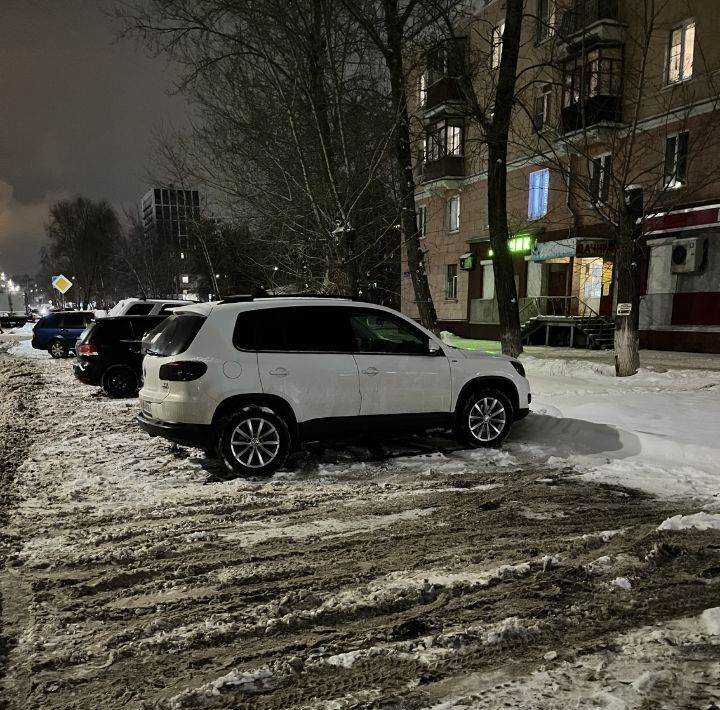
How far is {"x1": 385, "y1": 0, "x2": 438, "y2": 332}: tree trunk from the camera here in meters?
13.3

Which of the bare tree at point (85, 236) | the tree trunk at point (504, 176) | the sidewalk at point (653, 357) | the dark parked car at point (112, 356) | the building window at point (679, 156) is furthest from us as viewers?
the bare tree at point (85, 236)

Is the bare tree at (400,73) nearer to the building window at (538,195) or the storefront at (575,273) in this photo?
the storefront at (575,273)

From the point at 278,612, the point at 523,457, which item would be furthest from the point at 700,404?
the point at 278,612

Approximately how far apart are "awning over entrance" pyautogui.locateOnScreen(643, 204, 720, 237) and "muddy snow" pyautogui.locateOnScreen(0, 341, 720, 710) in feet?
41.7

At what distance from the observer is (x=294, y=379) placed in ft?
19.6

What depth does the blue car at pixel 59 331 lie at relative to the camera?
20.4m

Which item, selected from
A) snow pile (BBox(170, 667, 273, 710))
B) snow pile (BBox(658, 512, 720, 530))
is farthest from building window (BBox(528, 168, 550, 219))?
snow pile (BBox(170, 667, 273, 710))

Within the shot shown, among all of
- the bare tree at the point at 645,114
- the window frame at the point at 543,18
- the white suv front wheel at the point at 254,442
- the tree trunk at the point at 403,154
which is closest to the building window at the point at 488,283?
the bare tree at the point at 645,114

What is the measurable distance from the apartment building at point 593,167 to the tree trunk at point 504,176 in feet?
1.74

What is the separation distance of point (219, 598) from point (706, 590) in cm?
296

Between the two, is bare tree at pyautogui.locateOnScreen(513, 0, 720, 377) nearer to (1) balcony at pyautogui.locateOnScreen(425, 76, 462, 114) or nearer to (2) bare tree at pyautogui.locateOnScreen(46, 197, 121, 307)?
(1) balcony at pyautogui.locateOnScreen(425, 76, 462, 114)

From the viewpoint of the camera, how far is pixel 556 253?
2017 cm

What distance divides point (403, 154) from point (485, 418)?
30.2ft

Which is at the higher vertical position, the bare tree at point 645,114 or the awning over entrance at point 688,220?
the bare tree at point 645,114
